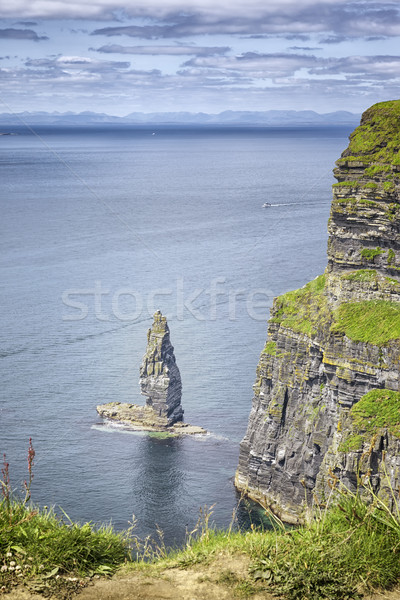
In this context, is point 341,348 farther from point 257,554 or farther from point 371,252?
point 257,554

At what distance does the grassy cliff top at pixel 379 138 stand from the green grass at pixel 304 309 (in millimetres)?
9221

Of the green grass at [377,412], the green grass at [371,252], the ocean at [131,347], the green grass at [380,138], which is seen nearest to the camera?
the green grass at [377,412]

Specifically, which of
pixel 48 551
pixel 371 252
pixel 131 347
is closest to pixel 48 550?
pixel 48 551

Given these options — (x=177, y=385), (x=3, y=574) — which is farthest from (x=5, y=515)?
(x=177, y=385)

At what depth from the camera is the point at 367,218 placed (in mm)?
56438

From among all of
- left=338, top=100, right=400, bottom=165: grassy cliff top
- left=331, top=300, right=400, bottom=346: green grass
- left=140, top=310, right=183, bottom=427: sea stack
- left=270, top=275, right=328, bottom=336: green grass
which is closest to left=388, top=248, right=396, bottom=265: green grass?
left=331, top=300, right=400, bottom=346: green grass

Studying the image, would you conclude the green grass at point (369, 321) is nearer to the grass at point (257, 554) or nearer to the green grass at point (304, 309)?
the green grass at point (304, 309)

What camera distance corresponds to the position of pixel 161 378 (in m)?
83.6

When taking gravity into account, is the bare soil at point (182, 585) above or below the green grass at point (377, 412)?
above

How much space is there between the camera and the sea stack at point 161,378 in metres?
83.0

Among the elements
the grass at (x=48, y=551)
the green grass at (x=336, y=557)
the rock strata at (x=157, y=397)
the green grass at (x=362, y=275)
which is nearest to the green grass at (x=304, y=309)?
the green grass at (x=362, y=275)

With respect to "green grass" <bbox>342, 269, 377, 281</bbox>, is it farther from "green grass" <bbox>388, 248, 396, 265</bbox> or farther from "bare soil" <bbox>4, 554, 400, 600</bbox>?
"bare soil" <bbox>4, 554, 400, 600</bbox>

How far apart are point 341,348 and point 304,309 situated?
7.33 m

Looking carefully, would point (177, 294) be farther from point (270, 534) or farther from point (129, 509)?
point (270, 534)
